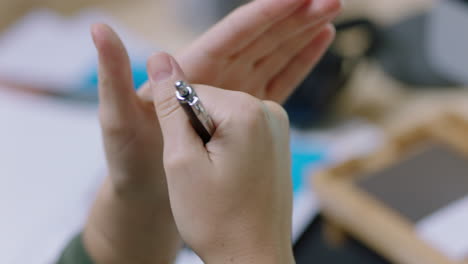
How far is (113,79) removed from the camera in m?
0.32

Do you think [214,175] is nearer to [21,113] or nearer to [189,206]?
[189,206]

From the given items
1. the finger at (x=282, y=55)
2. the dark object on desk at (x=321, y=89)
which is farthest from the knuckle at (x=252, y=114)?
the dark object on desk at (x=321, y=89)

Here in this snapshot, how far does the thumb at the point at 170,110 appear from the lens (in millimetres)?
254

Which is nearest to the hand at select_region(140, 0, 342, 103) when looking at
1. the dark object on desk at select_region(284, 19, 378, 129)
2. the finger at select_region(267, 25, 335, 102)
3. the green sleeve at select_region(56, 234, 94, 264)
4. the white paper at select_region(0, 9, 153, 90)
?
the finger at select_region(267, 25, 335, 102)

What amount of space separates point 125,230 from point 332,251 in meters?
0.21

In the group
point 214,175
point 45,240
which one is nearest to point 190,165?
point 214,175

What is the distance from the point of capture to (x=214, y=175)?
250mm

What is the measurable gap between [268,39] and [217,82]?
0.13ft

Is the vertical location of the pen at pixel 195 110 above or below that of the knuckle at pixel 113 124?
above

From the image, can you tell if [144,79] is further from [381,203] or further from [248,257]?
[248,257]

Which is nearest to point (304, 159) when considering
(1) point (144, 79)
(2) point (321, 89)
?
(2) point (321, 89)

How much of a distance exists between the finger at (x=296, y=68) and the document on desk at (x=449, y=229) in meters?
0.18

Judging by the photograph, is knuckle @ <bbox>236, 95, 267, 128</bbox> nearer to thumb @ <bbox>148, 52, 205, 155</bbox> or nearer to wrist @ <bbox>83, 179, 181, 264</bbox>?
thumb @ <bbox>148, 52, 205, 155</bbox>

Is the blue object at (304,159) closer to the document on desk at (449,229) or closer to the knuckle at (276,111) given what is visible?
the document on desk at (449,229)
